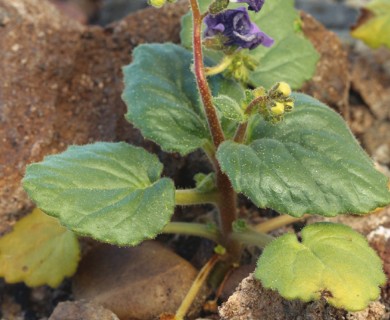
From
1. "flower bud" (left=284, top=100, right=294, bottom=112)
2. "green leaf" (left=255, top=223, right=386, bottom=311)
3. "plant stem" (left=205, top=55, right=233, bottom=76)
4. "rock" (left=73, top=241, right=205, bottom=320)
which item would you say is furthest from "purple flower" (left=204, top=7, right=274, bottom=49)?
"rock" (left=73, top=241, right=205, bottom=320)

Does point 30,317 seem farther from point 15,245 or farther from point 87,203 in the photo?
point 87,203

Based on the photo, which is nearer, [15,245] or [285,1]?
[15,245]

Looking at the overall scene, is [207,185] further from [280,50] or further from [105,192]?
[280,50]

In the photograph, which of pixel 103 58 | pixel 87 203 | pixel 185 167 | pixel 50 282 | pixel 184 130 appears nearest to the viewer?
pixel 87 203

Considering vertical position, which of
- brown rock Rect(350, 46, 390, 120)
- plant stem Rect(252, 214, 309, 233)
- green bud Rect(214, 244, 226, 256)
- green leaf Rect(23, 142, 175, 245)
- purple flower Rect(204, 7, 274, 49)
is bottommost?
green bud Rect(214, 244, 226, 256)

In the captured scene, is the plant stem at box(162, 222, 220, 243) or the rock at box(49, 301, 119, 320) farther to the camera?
the plant stem at box(162, 222, 220, 243)

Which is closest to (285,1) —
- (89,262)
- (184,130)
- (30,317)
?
(184,130)

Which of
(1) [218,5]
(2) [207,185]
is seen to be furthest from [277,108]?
(2) [207,185]

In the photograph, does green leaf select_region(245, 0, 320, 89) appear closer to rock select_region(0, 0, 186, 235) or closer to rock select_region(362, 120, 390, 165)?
rock select_region(0, 0, 186, 235)
